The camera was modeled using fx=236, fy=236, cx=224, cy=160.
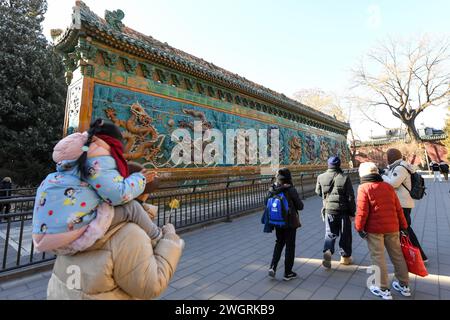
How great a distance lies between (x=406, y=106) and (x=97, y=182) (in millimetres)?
37667

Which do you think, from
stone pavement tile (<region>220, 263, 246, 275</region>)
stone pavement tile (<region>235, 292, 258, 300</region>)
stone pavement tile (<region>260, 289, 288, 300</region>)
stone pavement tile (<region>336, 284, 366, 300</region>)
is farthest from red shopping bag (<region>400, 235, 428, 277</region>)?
stone pavement tile (<region>220, 263, 246, 275</region>)

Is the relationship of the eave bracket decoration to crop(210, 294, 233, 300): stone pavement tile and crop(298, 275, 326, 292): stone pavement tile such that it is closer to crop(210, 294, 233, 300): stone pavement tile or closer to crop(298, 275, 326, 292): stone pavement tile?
crop(210, 294, 233, 300): stone pavement tile

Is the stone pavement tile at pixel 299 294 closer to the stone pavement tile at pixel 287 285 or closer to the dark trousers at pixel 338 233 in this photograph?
the stone pavement tile at pixel 287 285

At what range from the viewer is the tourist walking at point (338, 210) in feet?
12.7

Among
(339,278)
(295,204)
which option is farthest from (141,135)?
(339,278)

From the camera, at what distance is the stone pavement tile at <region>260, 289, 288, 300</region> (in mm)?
2945

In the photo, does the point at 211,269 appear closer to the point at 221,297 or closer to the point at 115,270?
the point at 221,297

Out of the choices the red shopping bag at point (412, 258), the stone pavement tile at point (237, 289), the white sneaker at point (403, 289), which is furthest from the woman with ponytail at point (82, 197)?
the white sneaker at point (403, 289)

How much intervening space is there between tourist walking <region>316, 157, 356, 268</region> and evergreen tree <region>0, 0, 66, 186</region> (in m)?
13.9

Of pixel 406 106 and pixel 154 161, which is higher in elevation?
pixel 406 106

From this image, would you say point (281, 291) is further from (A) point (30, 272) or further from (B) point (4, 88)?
(B) point (4, 88)

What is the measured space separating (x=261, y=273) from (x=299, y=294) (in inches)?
29.6

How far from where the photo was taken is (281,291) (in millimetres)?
3117

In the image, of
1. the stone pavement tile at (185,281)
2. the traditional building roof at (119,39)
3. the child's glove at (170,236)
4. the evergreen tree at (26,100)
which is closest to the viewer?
the child's glove at (170,236)
